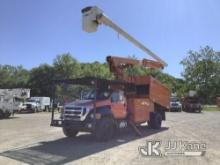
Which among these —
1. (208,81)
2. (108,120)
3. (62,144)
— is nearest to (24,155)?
(62,144)

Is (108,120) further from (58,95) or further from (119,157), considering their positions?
(119,157)

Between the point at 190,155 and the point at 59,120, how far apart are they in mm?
6290

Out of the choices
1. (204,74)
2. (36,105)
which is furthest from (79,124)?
(204,74)

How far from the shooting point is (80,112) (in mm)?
14320

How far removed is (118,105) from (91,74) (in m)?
55.7

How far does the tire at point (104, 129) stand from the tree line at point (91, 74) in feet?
167

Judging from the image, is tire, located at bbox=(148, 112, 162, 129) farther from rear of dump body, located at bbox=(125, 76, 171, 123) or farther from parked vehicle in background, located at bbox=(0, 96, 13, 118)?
parked vehicle in background, located at bbox=(0, 96, 13, 118)

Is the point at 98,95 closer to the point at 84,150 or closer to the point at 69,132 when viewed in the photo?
the point at 69,132

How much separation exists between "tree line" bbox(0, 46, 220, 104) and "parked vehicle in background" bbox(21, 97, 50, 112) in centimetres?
1731

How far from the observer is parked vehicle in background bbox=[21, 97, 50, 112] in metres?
43.2

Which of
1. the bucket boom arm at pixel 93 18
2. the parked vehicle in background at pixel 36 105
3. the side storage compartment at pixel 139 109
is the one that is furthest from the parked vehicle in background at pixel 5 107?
the bucket boom arm at pixel 93 18

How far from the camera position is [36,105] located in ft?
146

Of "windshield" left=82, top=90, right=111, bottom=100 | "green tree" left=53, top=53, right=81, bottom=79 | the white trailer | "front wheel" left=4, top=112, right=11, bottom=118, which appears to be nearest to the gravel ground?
"windshield" left=82, top=90, right=111, bottom=100

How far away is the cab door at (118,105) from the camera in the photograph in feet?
51.4
